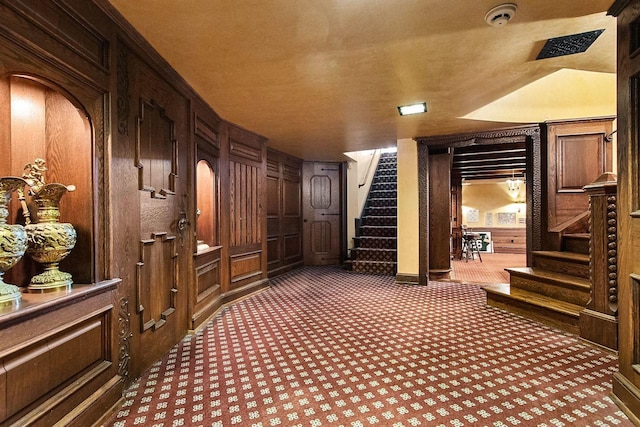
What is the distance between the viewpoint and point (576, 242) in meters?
3.93

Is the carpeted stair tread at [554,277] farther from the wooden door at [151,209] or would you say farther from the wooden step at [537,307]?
the wooden door at [151,209]

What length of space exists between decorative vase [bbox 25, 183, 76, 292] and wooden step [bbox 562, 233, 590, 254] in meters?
5.00

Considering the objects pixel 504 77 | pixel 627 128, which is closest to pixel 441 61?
pixel 504 77

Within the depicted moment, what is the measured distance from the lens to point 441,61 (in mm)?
2549

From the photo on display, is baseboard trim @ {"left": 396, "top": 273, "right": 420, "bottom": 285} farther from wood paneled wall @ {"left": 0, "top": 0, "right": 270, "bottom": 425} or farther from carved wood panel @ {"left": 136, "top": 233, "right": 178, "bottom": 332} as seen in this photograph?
carved wood panel @ {"left": 136, "top": 233, "right": 178, "bottom": 332}

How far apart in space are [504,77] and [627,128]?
1.31 metres

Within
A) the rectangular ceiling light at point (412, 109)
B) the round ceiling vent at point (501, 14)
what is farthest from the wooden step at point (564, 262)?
the round ceiling vent at point (501, 14)

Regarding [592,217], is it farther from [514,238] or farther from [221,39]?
[514,238]

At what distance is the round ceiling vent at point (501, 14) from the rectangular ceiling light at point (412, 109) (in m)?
1.54

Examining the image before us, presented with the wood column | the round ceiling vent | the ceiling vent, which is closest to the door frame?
the wood column

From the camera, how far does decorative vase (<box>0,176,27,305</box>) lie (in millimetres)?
1346

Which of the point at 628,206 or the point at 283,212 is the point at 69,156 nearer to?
the point at 628,206

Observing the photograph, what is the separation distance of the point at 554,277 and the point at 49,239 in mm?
4484

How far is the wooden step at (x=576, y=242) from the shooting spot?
3764mm
